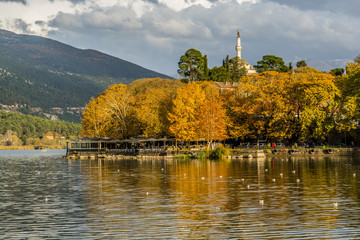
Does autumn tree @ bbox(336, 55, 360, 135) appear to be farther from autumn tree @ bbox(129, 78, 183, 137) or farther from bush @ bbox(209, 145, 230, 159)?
autumn tree @ bbox(129, 78, 183, 137)

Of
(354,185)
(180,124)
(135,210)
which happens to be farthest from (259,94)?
(135,210)

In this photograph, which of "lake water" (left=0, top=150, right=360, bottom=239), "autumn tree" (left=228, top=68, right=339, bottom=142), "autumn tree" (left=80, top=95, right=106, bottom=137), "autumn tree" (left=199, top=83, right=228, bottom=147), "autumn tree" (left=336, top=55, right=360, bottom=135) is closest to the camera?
Result: "lake water" (left=0, top=150, right=360, bottom=239)

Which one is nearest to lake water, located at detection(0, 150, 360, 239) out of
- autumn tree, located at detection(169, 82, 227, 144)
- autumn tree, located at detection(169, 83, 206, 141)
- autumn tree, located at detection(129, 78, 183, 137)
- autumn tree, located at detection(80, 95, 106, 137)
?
autumn tree, located at detection(169, 82, 227, 144)

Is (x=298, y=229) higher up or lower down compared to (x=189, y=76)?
lower down

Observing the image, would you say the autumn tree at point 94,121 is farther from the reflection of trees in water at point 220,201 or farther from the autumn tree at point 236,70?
the reflection of trees in water at point 220,201

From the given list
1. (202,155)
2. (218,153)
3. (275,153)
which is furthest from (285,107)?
(202,155)

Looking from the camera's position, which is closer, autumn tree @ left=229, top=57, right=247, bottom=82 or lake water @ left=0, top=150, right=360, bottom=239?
lake water @ left=0, top=150, right=360, bottom=239

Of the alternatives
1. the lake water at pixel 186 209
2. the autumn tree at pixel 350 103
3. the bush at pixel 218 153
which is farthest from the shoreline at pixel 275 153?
the lake water at pixel 186 209

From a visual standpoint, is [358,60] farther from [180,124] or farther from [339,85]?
[180,124]

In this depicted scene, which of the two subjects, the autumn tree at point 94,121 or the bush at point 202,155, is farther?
the autumn tree at point 94,121

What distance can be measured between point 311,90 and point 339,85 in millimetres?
10852

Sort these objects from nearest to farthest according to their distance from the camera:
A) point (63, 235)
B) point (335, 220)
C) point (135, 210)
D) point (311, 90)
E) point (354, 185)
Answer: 1. point (63, 235)
2. point (335, 220)
3. point (135, 210)
4. point (354, 185)
5. point (311, 90)

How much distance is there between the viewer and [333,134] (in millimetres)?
102938

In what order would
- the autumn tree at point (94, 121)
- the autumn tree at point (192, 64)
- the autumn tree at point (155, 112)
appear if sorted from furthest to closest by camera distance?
1. the autumn tree at point (192, 64)
2. the autumn tree at point (94, 121)
3. the autumn tree at point (155, 112)
